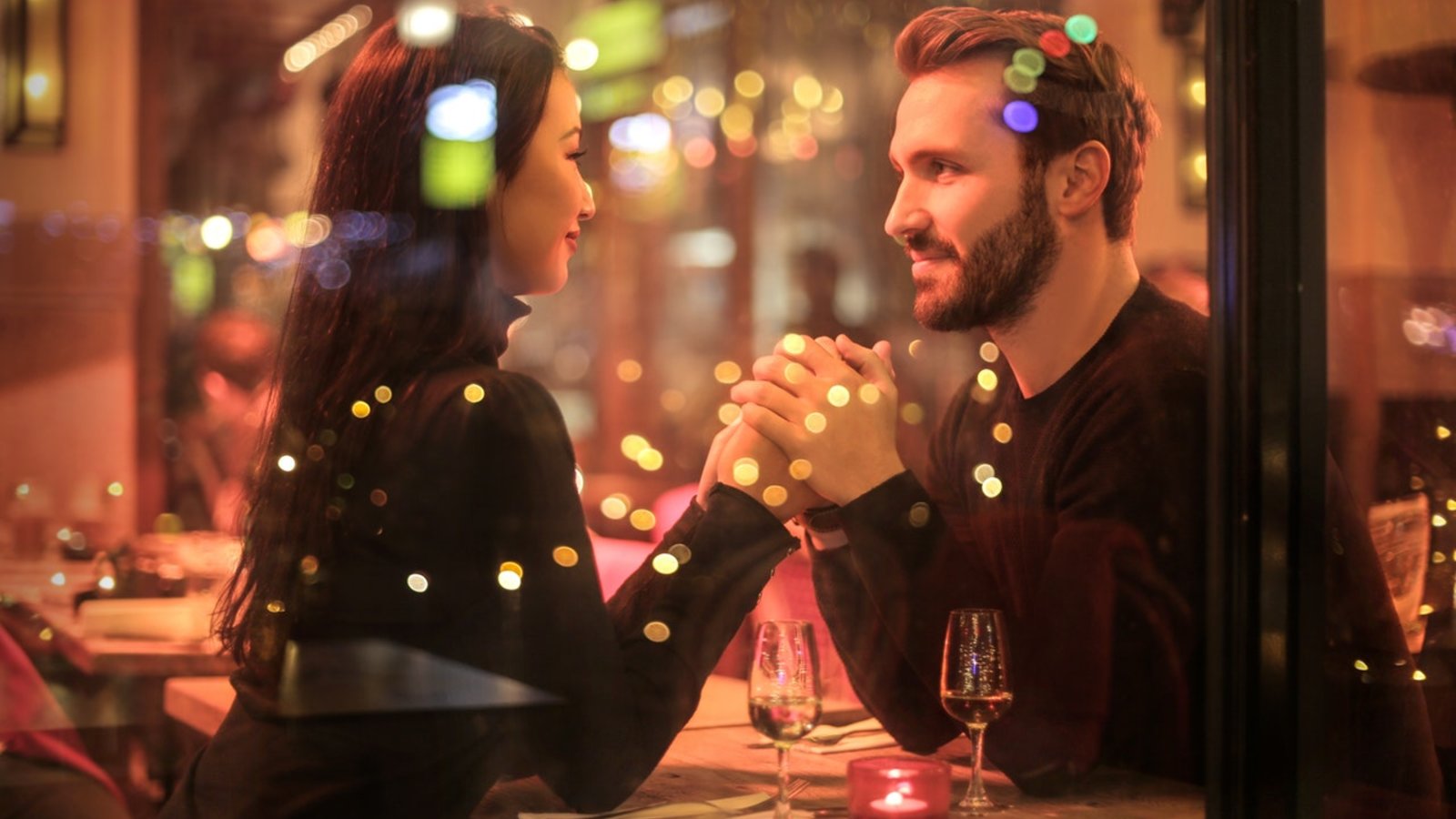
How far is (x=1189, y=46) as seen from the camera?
1801 mm

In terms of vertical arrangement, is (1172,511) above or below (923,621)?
above

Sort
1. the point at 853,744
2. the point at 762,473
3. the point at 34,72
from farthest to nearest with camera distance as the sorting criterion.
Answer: the point at 853,744 → the point at 762,473 → the point at 34,72

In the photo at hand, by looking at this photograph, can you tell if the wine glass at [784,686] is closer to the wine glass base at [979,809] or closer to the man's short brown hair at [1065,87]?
the wine glass base at [979,809]

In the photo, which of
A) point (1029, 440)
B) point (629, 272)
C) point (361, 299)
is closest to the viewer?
point (361, 299)

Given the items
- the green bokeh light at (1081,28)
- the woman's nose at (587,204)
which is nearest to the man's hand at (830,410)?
the woman's nose at (587,204)

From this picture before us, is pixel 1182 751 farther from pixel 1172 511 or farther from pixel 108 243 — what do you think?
pixel 108 243

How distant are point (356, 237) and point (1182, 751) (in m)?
1.20

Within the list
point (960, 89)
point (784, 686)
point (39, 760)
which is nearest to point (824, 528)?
point (784, 686)

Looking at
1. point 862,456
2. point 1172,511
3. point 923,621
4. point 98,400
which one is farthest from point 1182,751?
point 98,400

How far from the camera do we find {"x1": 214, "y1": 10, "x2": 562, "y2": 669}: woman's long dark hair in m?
1.27

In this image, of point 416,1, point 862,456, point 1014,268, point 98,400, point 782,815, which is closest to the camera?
point 98,400

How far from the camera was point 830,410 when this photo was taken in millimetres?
1575

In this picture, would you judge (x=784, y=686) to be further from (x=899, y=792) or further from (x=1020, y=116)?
(x=1020, y=116)

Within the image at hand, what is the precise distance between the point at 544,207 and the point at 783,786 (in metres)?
0.63
